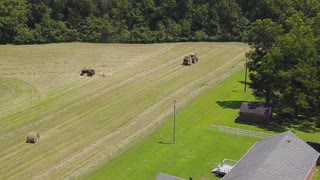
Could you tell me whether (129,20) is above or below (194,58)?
above

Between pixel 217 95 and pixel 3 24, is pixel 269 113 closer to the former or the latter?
pixel 217 95

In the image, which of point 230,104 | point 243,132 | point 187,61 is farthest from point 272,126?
point 187,61

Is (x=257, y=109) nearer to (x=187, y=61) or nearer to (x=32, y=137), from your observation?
(x=32, y=137)

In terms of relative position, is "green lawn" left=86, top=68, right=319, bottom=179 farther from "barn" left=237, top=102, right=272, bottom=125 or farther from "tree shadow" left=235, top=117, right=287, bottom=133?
"barn" left=237, top=102, right=272, bottom=125

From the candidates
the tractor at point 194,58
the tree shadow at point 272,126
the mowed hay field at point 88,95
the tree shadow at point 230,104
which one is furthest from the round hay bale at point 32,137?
the tractor at point 194,58

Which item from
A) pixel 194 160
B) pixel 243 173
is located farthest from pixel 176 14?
pixel 243 173

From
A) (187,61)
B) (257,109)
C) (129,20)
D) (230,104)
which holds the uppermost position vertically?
(129,20)
